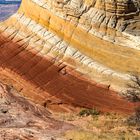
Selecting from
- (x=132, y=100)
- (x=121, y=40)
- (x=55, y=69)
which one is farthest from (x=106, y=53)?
(x=132, y=100)

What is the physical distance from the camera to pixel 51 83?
34156 mm

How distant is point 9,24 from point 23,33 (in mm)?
2222

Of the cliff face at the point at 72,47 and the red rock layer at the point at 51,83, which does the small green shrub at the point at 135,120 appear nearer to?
the red rock layer at the point at 51,83

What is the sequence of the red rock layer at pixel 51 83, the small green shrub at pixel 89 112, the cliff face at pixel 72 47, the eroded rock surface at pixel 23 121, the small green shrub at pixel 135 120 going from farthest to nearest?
the cliff face at pixel 72 47 < the red rock layer at pixel 51 83 < the small green shrub at pixel 89 112 < the small green shrub at pixel 135 120 < the eroded rock surface at pixel 23 121

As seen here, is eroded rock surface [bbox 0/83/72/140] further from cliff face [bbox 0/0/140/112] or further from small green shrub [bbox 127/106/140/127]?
small green shrub [bbox 127/106/140/127]

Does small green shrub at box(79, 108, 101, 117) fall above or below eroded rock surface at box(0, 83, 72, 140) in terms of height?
below

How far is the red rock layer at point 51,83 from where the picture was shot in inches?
1273

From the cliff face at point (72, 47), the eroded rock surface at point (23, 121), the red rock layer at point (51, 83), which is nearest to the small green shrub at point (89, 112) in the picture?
the red rock layer at point (51, 83)

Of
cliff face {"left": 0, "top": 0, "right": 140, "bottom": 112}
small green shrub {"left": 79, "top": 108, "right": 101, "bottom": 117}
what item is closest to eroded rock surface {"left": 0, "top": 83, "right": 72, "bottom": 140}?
small green shrub {"left": 79, "top": 108, "right": 101, "bottom": 117}

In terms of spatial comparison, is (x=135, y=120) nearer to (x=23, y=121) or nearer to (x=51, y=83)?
(x=23, y=121)

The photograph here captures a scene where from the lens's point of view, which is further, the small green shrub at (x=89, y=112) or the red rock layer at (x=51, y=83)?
the red rock layer at (x=51, y=83)

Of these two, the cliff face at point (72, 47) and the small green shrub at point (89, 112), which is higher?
the cliff face at point (72, 47)

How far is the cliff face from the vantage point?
33.9 m

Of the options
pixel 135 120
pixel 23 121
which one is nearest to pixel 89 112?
pixel 135 120
